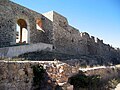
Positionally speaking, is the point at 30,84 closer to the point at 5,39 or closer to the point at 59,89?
the point at 59,89

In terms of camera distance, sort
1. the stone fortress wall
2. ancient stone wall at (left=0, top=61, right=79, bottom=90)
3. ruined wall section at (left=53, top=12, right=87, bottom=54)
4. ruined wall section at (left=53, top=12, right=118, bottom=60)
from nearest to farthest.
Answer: ancient stone wall at (left=0, top=61, right=79, bottom=90) < the stone fortress wall < ruined wall section at (left=53, top=12, right=87, bottom=54) < ruined wall section at (left=53, top=12, right=118, bottom=60)

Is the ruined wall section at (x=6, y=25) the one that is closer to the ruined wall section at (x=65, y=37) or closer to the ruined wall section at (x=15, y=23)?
the ruined wall section at (x=15, y=23)

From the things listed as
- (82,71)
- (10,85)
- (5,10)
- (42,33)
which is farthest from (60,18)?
(10,85)

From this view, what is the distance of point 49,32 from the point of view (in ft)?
68.7

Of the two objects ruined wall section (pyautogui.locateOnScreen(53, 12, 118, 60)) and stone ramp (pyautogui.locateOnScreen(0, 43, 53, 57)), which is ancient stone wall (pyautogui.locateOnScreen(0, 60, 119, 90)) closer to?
stone ramp (pyautogui.locateOnScreen(0, 43, 53, 57))

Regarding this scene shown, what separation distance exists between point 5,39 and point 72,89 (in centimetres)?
969

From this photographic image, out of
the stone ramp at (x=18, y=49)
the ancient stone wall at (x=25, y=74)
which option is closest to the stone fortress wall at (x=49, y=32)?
the stone ramp at (x=18, y=49)

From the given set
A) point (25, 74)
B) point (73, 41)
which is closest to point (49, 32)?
point (73, 41)

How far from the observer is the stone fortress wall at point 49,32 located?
53.5ft

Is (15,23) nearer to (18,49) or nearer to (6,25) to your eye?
(6,25)

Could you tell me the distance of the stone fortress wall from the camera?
1631 centimetres

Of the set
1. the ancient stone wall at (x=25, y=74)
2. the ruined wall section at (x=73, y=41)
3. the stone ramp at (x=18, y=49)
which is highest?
the ruined wall section at (x=73, y=41)

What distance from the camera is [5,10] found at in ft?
53.1

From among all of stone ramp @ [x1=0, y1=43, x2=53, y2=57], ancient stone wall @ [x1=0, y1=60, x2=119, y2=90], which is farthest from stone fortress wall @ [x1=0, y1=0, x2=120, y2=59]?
ancient stone wall @ [x1=0, y1=60, x2=119, y2=90]
